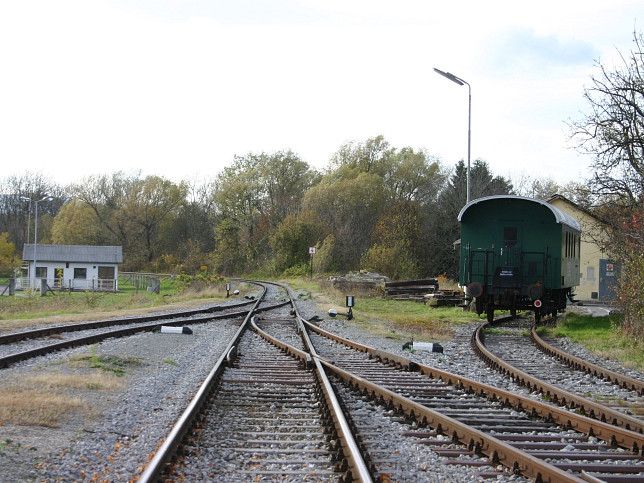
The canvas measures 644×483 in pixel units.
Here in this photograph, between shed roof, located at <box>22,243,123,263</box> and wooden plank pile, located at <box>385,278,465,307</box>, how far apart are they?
37.0 m

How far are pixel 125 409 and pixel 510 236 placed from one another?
13.4m

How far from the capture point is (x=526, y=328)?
1883 cm

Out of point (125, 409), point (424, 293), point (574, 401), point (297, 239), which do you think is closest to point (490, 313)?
point (424, 293)

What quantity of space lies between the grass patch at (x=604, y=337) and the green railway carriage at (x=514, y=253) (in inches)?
32.2

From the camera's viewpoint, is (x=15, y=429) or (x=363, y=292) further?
(x=363, y=292)

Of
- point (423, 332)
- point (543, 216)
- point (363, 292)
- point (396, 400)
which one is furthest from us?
point (363, 292)

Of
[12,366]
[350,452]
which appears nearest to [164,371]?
[12,366]

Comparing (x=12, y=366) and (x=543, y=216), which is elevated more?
(x=543, y=216)

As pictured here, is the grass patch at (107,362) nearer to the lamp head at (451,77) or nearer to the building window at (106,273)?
the lamp head at (451,77)

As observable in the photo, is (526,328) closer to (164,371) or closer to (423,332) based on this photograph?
(423,332)

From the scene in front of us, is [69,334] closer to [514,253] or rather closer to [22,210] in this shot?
[514,253]

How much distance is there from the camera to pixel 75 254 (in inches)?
2425

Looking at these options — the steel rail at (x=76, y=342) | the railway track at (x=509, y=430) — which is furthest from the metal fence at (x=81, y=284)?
the railway track at (x=509, y=430)

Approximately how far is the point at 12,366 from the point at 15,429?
4326mm
